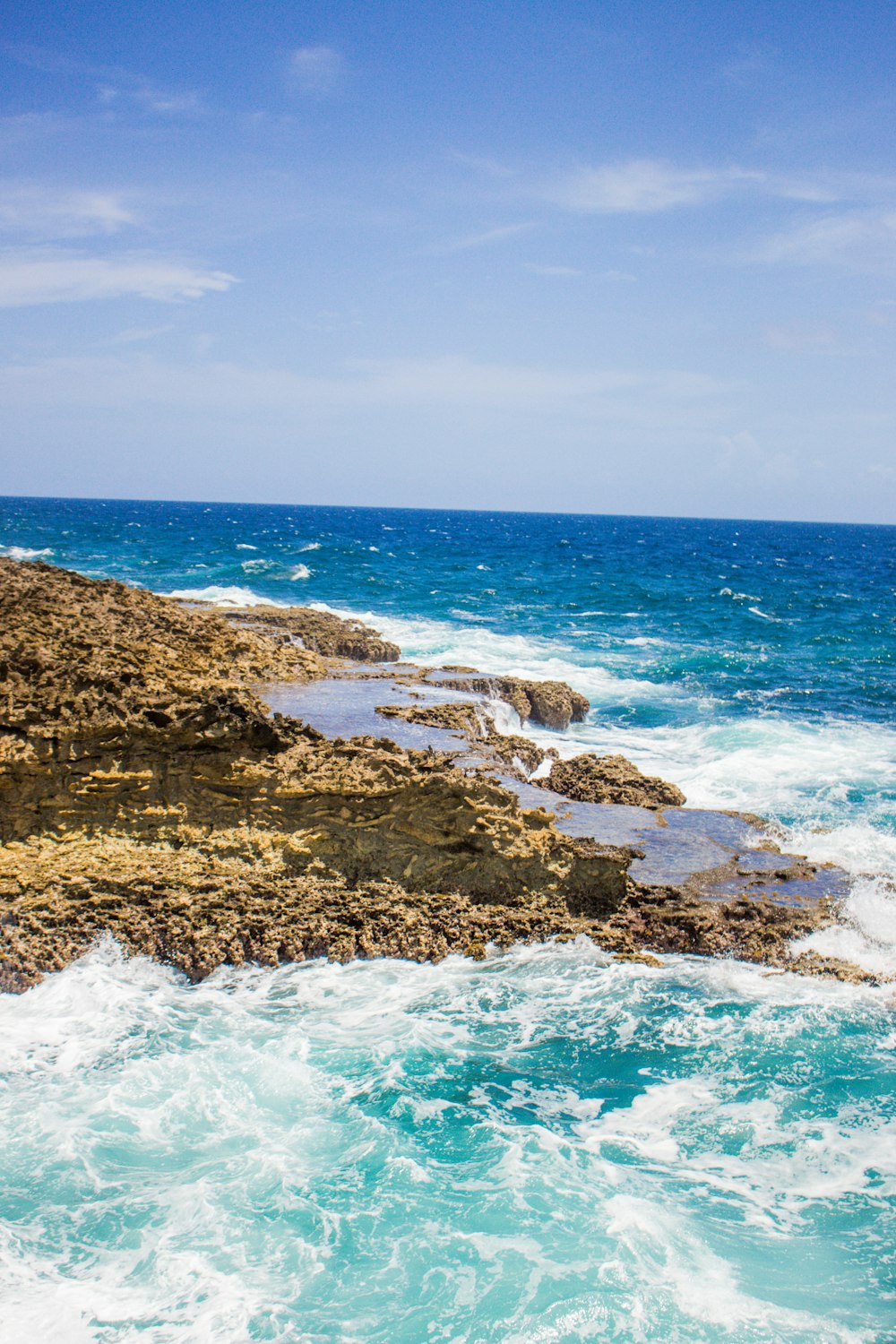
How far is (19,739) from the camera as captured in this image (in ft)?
26.9

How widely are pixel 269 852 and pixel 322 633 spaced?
33.7 feet

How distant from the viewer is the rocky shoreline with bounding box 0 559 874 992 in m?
7.79

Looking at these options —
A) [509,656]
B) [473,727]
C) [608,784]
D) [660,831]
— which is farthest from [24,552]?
[660,831]

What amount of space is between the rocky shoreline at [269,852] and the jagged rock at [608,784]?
1964 mm

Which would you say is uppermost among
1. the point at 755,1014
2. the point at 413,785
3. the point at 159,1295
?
the point at 413,785

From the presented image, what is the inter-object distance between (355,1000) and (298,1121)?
1246 millimetres

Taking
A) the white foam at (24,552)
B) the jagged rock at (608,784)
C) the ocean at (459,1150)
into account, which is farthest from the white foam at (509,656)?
the white foam at (24,552)

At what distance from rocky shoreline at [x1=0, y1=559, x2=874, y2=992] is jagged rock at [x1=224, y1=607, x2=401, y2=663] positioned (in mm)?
8136

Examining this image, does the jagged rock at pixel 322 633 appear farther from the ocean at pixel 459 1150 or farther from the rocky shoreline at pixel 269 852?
the ocean at pixel 459 1150

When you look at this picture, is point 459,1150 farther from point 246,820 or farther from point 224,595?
point 224,595

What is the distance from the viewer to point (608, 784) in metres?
11.1

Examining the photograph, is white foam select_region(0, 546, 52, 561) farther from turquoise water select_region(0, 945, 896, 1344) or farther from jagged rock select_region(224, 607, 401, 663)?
turquoise water select_region(0, 945, 896, 1344)

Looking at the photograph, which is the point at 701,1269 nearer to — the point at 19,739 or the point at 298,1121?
the point at 298,1121

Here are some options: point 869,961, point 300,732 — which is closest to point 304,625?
point 300,732
